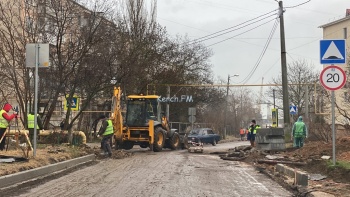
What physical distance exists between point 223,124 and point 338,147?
39.3m

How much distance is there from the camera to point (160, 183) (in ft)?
32.5

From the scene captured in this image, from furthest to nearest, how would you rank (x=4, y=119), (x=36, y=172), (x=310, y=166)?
1. (x=4, y=119)
2. (x=310, y=166)
3. (x=36, y=172)

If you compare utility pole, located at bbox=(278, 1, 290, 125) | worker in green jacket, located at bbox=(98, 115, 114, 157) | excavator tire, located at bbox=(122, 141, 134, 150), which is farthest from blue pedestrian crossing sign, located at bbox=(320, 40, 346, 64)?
excavator tire, located at bbox=(122, 141, 134, 150)

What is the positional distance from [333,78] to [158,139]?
1282 centimetres

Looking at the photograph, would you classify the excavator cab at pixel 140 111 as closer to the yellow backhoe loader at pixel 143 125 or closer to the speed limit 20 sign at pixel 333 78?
the yellow backhoe loader at pixel 143 125

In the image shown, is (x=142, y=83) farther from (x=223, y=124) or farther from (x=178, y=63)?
(x=223, y=124)

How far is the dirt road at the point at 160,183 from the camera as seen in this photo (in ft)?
28.5

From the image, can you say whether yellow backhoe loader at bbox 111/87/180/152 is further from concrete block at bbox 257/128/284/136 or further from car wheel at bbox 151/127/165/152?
concrete block at bbox 257/128/284/136

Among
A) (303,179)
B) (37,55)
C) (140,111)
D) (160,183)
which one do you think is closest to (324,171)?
(303,179)

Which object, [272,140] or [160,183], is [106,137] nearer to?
[272,140]

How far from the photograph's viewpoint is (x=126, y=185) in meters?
9.59

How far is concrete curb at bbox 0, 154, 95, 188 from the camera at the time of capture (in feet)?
30.7

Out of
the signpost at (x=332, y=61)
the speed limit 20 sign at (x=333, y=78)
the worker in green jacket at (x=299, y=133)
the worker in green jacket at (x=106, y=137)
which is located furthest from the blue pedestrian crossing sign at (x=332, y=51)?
the worker in green jacket at (x=106, y=137)

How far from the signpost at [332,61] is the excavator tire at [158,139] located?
39.7ft
